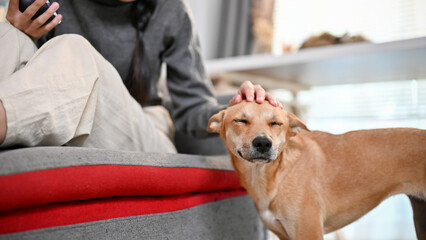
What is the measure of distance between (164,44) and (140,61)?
17 cm

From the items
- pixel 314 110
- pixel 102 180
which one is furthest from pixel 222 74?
pixel 102 180

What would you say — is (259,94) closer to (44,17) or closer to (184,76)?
(184,76)

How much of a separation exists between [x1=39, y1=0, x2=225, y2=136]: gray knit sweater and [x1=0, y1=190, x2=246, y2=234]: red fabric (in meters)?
0.45

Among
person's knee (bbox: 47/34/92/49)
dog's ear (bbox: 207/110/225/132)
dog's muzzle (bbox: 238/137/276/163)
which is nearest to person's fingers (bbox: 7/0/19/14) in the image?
person's knee (bbox: 47/34/92/49)

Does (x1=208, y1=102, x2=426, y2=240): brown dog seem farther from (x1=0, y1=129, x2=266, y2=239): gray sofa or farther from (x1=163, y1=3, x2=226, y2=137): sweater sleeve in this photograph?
(x1=163, y1=3, x2=226, y2=137): sweater sleeve

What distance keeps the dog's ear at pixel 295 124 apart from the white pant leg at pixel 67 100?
52 cm

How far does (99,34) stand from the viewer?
1.35m

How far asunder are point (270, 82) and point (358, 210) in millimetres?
1719

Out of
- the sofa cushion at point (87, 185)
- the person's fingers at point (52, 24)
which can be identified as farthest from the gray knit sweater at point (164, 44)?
the sofa cushion at point (87, 185)

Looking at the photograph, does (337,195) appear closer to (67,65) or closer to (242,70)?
(67,65)

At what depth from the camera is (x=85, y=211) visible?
0.81 m

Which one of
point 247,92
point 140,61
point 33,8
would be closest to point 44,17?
point 33,8

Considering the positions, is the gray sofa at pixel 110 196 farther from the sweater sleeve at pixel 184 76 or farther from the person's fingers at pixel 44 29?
the person's fingers at pixel 44 29

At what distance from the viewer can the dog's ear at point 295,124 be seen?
1141 millimetres
